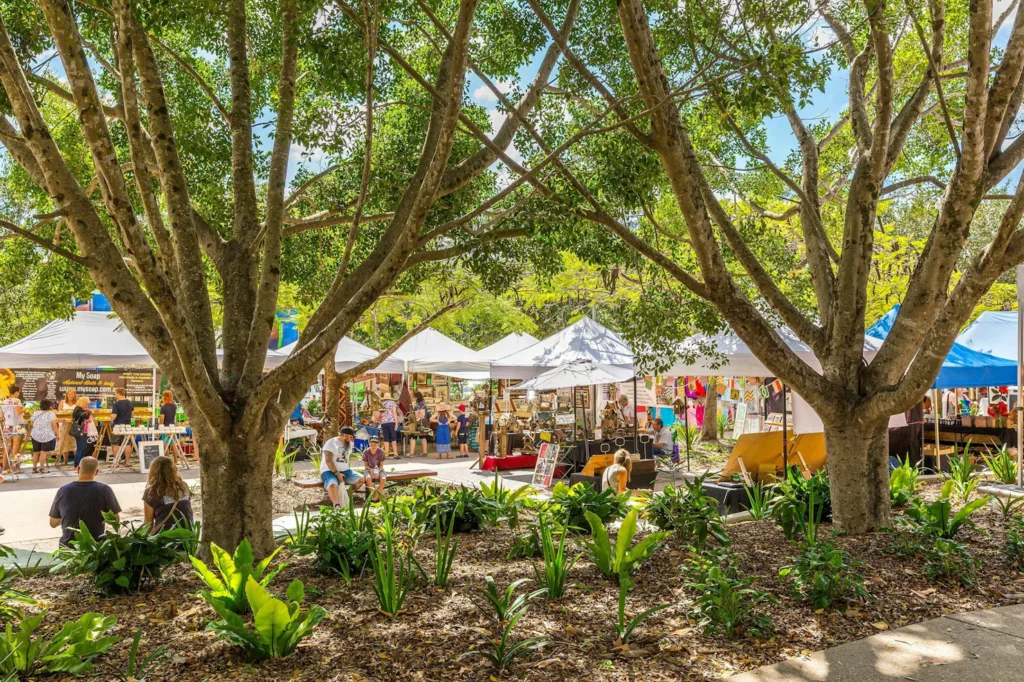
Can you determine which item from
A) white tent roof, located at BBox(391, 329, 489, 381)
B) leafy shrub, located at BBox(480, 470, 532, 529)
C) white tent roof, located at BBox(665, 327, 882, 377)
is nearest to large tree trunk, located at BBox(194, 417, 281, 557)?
leafy shrub, located at BBox(480, 470, 532, 529)

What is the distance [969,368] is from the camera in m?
12.6

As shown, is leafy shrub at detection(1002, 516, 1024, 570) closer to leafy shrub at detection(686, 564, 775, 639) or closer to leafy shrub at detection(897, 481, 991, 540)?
leafy shrub at detection(897, 481, 991, 540)

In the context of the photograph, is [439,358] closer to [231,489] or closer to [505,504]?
[505,504]

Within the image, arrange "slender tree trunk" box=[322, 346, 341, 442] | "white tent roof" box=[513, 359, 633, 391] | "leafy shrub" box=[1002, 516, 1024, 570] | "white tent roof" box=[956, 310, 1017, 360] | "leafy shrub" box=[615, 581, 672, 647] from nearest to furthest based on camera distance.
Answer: "leafy shrub" box=[615, 581, 672, 647], "leafy shrub" box=[1002, 516, 1024, 570], "white tent roof" box=[956, 310, 1017, 360], "slender tree trunk" box=[322, 346, 341, 442], "white tent roof" box=[513, 359, 633, 391]

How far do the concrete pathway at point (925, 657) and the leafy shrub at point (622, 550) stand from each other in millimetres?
1455

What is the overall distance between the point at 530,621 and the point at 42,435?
46.9 feet

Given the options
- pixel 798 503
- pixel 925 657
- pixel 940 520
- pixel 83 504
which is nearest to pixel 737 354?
pixel 798 503

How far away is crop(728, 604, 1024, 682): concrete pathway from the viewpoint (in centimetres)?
429

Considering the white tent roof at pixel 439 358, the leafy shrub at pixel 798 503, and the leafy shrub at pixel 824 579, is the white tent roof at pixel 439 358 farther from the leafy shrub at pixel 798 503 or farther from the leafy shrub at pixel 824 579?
the leafy shrub at pixel 824 579

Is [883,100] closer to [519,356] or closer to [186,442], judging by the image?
[519,356]

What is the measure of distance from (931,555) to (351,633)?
4.69 m

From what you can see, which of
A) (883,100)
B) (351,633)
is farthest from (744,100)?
(351,633)

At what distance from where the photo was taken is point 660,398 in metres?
27.7

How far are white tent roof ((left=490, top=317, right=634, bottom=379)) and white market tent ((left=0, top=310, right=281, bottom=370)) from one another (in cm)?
497
